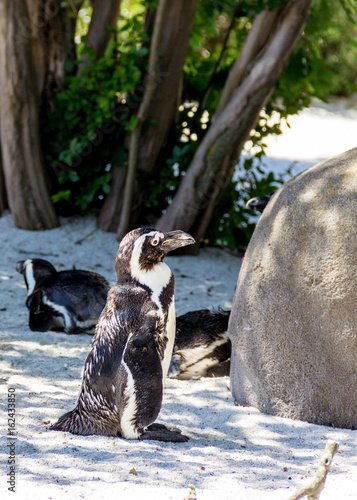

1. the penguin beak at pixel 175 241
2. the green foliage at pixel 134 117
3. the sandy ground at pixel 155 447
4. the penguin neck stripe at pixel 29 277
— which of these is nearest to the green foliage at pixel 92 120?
the green foliage at pixel 134 117

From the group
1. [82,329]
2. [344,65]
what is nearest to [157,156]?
[82,329]

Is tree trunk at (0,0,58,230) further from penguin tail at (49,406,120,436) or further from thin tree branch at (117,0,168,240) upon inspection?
penguin tail at (49,406,120,436)

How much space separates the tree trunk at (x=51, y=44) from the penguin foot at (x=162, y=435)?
5.52 m

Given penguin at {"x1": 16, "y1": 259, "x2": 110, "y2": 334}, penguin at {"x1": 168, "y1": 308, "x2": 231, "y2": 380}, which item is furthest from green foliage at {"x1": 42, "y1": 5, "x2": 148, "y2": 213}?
penguin at {"x1": 168, "y1": 308, "x2": 231, "y2": 380}

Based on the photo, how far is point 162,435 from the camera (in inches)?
132

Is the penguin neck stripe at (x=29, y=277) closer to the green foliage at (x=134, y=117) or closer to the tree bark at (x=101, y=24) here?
the green foliage at (x=134, y=117)

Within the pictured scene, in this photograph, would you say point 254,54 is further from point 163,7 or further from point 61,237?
point 61,237

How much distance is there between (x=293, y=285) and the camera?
3.68m

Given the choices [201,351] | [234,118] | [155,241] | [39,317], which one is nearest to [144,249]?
[155,241]

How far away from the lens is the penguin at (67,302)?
522 cm

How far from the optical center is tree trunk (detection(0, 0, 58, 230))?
699 cm

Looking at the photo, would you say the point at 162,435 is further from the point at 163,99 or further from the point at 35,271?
the point at 163,99

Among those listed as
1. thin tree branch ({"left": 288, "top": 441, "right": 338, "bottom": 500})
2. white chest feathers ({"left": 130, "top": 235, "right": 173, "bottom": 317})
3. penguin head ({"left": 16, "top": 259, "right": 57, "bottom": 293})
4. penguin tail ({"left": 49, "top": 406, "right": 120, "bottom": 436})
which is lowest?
penguin tail ({"left": 49, "top": 406, "right": 120, "bottom": 436})

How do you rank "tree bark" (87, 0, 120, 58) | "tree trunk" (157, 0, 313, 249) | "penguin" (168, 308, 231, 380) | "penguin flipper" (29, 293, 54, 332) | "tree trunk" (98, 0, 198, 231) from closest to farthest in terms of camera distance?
"penguin" (168, 308, 231, 380), "penguin flipper" (29, 293, 54, 332), "tree trunk" (157, 0, 313, 249), "tree trunk" (98, 0, 198, 231), "tree bark" (87, 0, 120, 58)
